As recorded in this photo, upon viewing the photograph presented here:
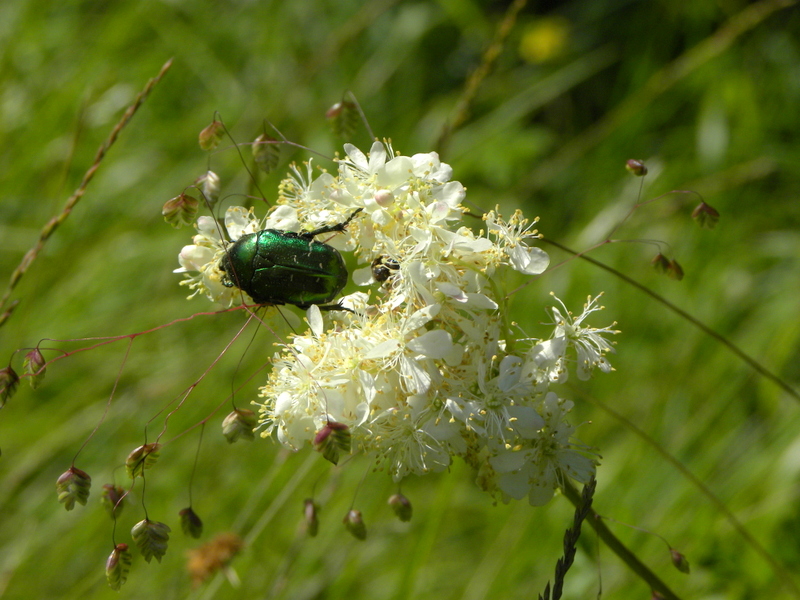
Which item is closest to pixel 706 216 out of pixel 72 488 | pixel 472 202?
pixel 472 202

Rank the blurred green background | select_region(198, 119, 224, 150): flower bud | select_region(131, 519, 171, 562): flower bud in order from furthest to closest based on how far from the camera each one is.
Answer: the blurred green background → select_region(198, 119, 224, 150): flower bud → select_region(131, 519, 171, 562): flower bud

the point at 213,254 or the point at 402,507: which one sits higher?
the point at 213,254

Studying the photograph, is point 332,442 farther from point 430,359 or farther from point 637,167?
point 637,167

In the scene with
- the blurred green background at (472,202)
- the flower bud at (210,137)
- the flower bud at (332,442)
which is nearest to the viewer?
the flower bud at (332,442)

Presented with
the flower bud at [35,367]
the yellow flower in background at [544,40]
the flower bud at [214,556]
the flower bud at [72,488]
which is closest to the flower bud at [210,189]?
the flower bud at [35,367]

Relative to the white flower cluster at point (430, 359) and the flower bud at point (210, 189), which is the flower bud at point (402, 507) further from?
the flower bud at point (210, 189)

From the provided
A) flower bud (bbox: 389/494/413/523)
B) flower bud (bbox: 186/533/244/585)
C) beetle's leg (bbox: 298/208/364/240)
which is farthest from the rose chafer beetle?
flower bud (bbox: 186/533/244/585)

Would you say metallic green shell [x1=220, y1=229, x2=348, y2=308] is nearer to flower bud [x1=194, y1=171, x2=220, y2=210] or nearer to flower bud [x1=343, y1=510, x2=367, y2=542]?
flower bud [x1=194, y1=171, x2=220, y2=210]
